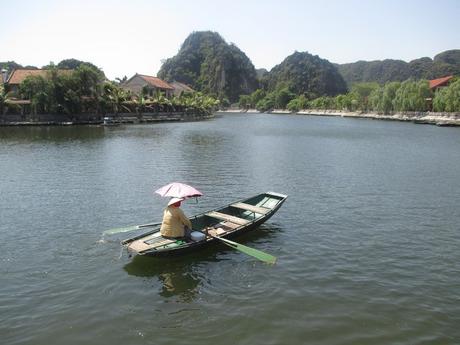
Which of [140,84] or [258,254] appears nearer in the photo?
[258,254]

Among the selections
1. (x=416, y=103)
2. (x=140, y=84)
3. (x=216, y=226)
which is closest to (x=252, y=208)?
(x=216, y=226)

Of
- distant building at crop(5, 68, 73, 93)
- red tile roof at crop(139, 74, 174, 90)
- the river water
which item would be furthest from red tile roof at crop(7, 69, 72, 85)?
the river water

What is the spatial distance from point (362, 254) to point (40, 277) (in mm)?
12251

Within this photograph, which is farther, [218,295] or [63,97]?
[63,97]

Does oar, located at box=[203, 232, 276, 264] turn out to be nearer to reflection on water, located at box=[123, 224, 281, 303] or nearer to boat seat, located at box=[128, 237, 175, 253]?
reflection on water, located at box=[123, 224, 281, 303]

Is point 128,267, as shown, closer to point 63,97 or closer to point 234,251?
point 234,251

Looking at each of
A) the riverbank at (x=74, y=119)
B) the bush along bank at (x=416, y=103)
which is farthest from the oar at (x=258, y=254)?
the bush along bank at (x=416, y=103)

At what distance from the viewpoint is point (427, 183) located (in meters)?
30.5

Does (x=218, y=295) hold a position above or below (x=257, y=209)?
below

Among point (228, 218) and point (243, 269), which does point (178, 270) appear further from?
point (228, 218)

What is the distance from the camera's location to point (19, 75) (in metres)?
98.4

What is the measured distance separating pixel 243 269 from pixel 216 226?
3201mm

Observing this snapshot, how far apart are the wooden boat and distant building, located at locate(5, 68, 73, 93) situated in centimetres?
8096

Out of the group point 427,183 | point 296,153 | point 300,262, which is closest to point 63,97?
point 296,153
